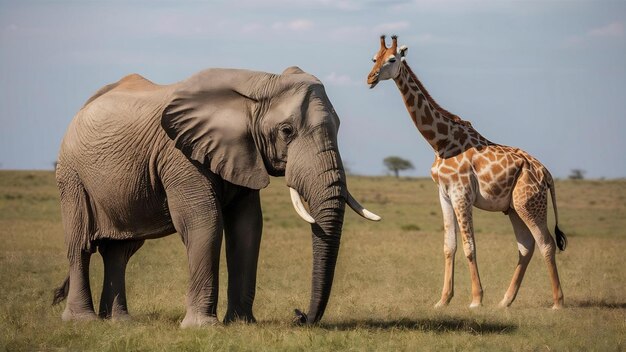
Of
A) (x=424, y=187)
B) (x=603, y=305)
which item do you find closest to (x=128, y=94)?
(x=603, y=305)

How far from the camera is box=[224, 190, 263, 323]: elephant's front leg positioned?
9250mm

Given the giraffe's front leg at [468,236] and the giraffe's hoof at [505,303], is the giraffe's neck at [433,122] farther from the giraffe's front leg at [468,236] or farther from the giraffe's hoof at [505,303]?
the giraffe's hoof at [505,303]

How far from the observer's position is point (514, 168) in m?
12.0

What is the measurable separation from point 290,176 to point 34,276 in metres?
6.86

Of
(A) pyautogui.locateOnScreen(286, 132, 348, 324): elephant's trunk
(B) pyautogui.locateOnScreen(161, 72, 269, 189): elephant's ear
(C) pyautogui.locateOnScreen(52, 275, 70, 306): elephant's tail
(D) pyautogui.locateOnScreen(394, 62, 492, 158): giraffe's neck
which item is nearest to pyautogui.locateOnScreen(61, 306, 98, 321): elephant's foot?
(C) pyautogui.locateOnScreen(52, 275, 70, 306): elephant's tail

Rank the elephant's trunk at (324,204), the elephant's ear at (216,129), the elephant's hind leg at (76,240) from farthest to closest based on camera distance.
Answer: the elephant's hind leg at (76,240) < the elephant's ear at (216,129) < the elephant's trunk at (324,204)

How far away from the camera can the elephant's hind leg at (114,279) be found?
10094 millimetres

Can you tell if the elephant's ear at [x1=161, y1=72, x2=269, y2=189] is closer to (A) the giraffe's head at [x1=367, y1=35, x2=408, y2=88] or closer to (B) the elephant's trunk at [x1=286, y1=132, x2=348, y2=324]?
(B) the elephant's trunk at [x1=286, y1=132, x2=348, y2=324]

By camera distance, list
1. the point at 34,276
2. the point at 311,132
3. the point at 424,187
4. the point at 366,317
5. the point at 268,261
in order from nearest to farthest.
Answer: the point at 311,132, the point at 366,317, the point at 34,276, the point at 268,261, the point at 424,187

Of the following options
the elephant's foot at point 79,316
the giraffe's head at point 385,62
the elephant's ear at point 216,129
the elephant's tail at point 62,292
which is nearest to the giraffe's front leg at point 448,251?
the giraffe's head at point 385,62

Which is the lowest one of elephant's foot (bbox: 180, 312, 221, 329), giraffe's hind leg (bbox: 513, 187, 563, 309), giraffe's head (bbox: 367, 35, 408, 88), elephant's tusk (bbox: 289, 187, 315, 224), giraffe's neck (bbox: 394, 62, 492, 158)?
elephant's foot (bbox: 180, 312, 221, 329)

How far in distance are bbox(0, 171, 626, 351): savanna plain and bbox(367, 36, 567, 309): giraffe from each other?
1.78 feet

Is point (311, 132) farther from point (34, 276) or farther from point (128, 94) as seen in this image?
point (34, 276)

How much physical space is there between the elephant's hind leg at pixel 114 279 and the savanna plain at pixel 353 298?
317 mm
